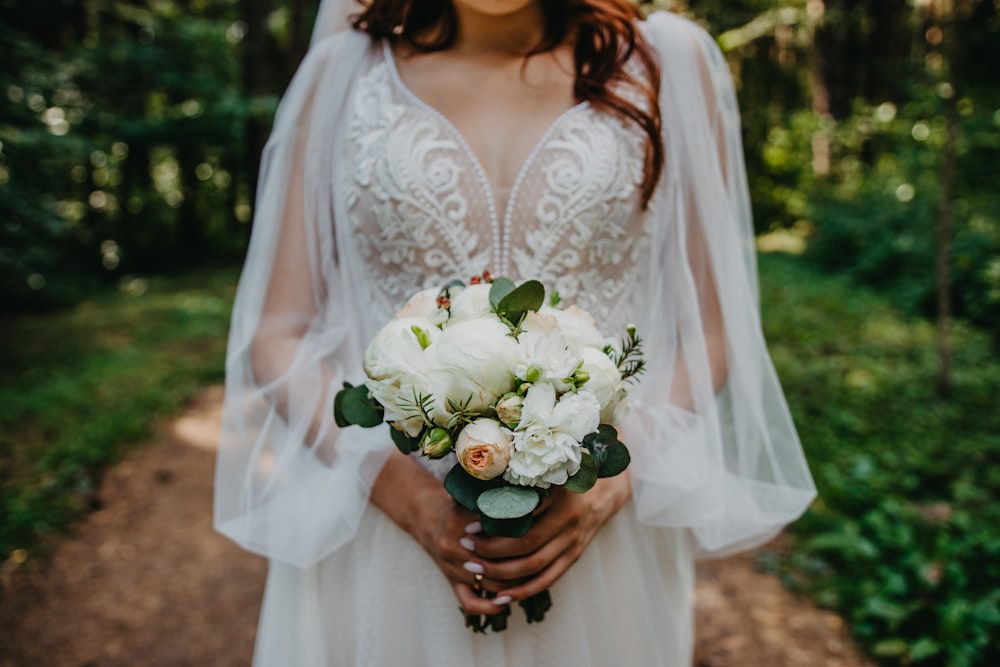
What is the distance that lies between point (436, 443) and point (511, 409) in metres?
0.12

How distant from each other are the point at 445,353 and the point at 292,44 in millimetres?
10323

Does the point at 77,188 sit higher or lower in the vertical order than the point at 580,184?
lower

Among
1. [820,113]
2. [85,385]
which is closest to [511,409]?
[85,385]

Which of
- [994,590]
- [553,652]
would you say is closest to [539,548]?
[553,652]

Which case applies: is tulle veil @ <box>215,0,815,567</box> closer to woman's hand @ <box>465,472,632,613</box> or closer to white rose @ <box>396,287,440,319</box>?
woman's hand @ <box>465,472,632,613</box>

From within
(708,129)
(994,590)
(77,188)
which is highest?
(708,129)

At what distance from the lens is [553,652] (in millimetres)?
1407

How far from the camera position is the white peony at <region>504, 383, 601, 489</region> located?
984 millimetres

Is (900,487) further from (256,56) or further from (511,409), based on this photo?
(256,56)

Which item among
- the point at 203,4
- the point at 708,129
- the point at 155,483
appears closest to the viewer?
the point at 708,129

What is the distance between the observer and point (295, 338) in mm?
1571

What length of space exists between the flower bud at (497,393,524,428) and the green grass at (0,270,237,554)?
4.41 meters

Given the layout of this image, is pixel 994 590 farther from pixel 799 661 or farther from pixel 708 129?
pixel 708 129

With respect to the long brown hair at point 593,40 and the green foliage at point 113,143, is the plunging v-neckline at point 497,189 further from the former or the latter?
the green foliage at point 113,143
